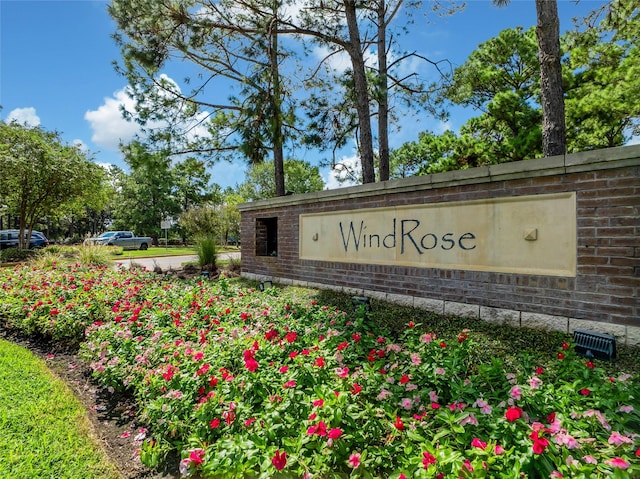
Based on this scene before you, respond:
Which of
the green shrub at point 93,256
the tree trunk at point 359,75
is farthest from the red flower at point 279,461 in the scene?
the green shrub at point 93,256

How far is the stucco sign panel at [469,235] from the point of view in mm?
3465

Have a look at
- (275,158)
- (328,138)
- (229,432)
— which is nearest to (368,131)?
(328,138)

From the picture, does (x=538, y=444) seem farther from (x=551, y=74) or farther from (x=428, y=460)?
(x=551, y=74)

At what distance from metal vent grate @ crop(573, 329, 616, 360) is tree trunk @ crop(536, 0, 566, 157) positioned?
258 centimetres

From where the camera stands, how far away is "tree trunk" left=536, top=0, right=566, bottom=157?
14.4ft

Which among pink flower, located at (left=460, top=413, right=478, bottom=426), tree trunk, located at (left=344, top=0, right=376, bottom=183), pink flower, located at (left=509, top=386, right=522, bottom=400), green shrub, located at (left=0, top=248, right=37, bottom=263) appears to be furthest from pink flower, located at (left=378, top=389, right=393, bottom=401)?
green shrub, located at (left=0, top=248, right=37, bottom=263)

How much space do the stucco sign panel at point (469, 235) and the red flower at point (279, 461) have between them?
3252 millimetres

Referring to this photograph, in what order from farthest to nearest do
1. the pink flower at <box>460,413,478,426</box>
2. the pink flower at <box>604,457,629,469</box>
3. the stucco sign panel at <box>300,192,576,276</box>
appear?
the stucco sign panel at <box>300,192,576,276</box> < the pink flower at <box>460,413,478,426</box> < the pink flower at <box>604,457,629,469</box>

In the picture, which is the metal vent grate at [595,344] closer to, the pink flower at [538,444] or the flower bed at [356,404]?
the flower bed at [356,404]

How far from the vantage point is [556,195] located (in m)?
3.45

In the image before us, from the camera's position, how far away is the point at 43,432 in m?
2.43

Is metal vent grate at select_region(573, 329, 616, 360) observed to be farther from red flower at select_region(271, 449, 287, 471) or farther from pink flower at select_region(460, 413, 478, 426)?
red flower at select_region(271, 449, 287, 471)

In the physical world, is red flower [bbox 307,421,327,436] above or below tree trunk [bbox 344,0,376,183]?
below

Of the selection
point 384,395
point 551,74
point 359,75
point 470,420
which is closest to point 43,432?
point 384,395
